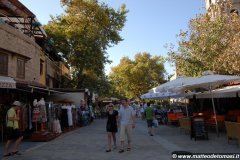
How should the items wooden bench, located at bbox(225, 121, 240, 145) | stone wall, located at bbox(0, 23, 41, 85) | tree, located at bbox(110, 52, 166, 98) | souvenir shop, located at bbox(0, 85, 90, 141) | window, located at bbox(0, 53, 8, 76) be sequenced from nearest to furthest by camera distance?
wooden bench, located at bbox(225, 121, 240, 145) < souvenir shop, located at bbox(0, 85, 90, 141) < window, located at bbox(0, 53, 8, 76) < stone wall, located at bbox(0, 23, 41, 85) < tree, located at bbox(110, 52, 166, 98)

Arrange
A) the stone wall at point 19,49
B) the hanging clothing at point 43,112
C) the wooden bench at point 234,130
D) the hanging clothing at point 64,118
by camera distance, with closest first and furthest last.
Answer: the wooden bench at point 234,130
the hanging clothing at point 43,112
the stone wall at point 19,49
the hanging clothing at point 64,118

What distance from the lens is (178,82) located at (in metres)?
17.8

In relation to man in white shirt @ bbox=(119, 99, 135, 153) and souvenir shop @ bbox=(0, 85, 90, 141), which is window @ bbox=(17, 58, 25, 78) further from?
man in white shirt @ bbox=(119, 99, 135, 153)

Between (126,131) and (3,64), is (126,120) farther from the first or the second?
(3,64)

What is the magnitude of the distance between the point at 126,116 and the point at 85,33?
25241 millimetres

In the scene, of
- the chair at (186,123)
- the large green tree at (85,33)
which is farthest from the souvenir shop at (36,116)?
the large green tree at (85,33)

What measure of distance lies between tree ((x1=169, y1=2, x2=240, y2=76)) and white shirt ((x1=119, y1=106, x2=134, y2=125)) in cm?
1155

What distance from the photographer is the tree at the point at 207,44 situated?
2509cm

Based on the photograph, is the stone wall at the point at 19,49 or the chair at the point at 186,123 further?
the stone wall at the point at 19,49

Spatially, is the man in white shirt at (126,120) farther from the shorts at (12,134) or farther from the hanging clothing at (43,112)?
the hanging clothing at (43,112)

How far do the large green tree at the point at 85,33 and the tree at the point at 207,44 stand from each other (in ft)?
31.4

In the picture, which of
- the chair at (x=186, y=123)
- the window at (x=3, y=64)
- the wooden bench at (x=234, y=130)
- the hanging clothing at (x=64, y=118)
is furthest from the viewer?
the hanging clothing at (x=64, y=118)

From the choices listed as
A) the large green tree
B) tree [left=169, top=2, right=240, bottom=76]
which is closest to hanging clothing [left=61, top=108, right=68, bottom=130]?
tree [left=169, top=2, right=240, bottom=76]

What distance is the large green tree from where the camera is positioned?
36.3 meters
